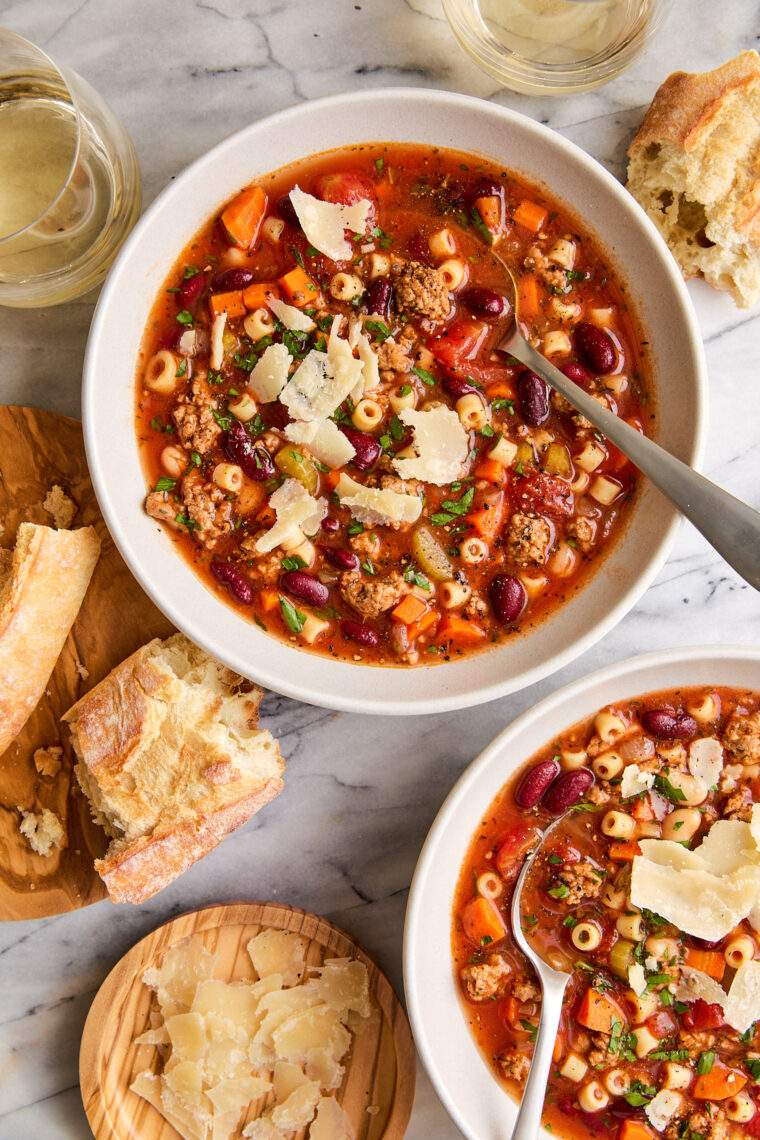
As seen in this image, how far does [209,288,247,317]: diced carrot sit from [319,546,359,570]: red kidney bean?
92cm

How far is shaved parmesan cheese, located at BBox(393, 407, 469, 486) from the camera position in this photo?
314 cm

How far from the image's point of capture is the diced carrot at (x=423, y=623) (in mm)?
3291

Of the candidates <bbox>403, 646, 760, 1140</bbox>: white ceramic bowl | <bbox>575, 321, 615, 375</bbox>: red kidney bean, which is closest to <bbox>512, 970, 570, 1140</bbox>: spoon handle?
<bbox>403, 646, 760, 1140</bbox>: white ceramic bowl

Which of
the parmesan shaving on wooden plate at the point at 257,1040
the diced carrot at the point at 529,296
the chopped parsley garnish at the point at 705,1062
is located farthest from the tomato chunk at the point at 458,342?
the chopped parsley garnish at the point at 705,1062

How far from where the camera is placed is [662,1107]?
3.52m

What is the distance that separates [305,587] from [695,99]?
231 cm

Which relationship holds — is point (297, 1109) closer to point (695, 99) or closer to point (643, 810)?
point (643, 810)

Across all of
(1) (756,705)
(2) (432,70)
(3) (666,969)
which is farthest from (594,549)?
(2) (432,70)

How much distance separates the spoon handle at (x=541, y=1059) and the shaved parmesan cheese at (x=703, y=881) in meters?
0.47

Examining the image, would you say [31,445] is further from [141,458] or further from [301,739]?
[301,739]

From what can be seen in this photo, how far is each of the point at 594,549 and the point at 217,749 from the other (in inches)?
62.9

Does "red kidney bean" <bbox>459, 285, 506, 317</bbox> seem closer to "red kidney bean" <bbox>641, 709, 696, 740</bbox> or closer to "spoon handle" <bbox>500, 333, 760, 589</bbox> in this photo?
"spoon handle" <bbox>500, 333, 760, 589</bbox>

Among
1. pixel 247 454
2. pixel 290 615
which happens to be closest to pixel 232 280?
pixel 247 454

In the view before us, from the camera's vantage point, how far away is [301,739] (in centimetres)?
375
